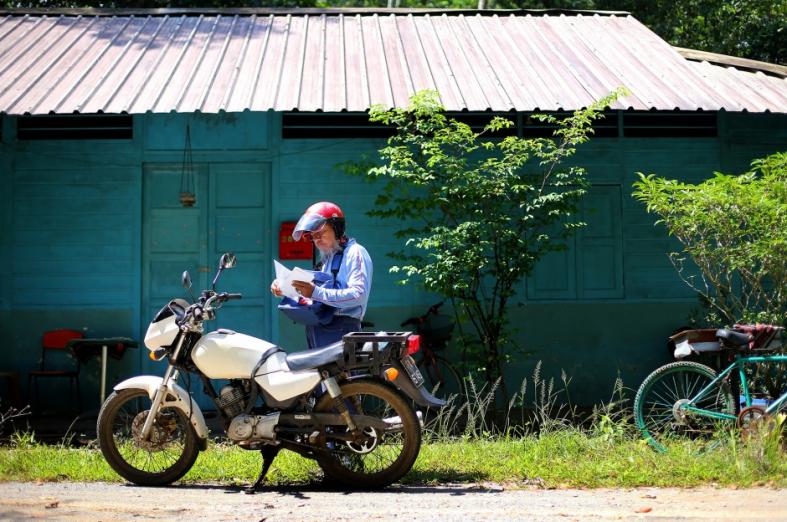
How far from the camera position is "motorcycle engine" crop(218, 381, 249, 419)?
5.14 metres

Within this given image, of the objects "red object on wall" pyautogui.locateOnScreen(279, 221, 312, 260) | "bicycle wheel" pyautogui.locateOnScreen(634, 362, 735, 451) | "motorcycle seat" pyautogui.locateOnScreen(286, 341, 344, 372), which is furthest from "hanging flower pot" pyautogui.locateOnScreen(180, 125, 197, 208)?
"bicycle wheel" pyautogui.locateOnScreen(634, 362, 735, 451)

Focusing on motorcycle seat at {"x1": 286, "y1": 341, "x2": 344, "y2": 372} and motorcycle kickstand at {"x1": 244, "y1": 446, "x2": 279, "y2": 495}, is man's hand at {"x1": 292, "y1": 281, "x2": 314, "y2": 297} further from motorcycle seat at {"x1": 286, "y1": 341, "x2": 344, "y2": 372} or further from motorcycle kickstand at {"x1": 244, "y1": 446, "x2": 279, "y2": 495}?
motorcycle kickstand at {"x1": 244, "y1": 446, "x2": 279, "y2": 495}

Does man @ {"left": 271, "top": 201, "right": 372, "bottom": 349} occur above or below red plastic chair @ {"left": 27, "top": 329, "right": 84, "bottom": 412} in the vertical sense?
above

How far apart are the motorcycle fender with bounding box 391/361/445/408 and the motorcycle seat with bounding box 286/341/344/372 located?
361mm

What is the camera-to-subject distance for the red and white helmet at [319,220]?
17.2ft

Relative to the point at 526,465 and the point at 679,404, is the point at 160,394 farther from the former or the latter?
the point at 679,404

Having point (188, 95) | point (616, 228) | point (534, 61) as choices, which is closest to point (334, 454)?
point (188, 95)

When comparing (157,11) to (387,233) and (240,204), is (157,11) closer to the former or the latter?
(240,204)

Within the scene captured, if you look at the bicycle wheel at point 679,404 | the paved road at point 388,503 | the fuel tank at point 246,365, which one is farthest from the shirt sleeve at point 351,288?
the bicycle wheel at point 679,404

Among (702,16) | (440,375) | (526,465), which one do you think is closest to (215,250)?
(440,375)

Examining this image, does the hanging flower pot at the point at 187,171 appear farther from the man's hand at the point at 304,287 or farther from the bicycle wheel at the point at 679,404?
the bicycle wheel at the point at 679,404

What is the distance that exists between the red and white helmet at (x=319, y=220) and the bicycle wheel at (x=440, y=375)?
10.5 feet

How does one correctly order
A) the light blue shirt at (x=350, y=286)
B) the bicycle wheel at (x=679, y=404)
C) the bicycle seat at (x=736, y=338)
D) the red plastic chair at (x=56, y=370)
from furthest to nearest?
the red plastic chair at (x=56, y=370) → the bicycle wheel at (x=679, y=404) → the bicycle seat at (x=736, y=338) → the light blue shirt at (x=350, y=286)

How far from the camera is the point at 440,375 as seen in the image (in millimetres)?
8391
